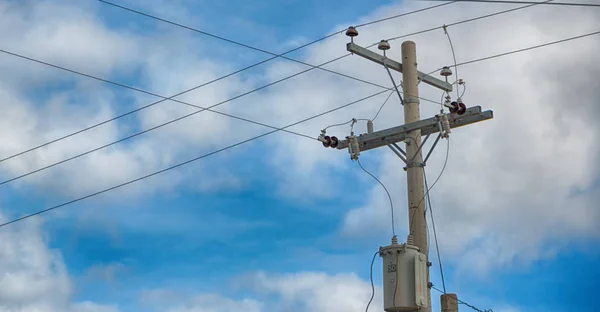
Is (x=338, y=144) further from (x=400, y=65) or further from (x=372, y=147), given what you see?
(x=400, y=65)

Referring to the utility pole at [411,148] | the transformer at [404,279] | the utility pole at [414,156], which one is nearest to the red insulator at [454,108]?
the utility pole at [411,148]

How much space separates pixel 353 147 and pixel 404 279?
3.17 meters

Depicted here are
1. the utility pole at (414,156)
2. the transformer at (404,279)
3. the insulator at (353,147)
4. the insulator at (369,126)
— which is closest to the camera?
the transformer at (404,279)

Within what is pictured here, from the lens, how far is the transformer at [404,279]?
649 inches

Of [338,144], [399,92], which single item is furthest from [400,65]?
[338,144]

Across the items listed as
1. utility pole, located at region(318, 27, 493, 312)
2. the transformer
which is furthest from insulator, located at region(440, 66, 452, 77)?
the transformer

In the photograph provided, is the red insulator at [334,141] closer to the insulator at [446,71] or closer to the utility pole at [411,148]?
the utility pole at [411,148]

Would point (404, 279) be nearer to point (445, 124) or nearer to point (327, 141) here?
point (445, 124)

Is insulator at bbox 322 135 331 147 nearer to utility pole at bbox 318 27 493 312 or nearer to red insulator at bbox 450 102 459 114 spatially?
utility pole at bbox 318 27 493 312

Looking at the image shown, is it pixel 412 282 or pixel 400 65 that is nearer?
pixel 412 282

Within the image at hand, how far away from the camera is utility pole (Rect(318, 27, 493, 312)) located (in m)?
16.6

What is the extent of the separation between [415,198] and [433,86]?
9.54ft

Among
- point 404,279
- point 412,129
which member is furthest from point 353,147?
point 404,279

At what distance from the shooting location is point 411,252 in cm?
1667
